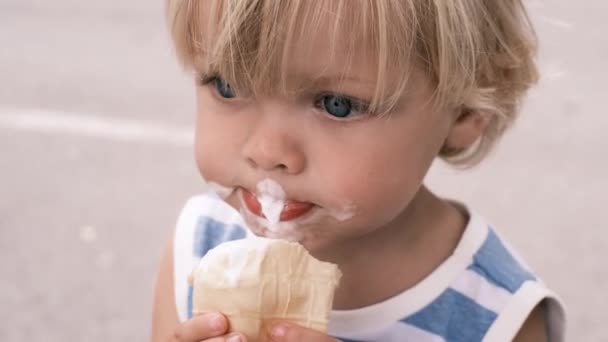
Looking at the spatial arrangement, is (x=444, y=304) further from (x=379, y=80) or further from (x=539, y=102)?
(x=539, y=102)

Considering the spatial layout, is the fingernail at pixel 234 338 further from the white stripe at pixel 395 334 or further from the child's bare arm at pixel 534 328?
the child's bare arm at pixel 534 328

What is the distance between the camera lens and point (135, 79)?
254 centimetres

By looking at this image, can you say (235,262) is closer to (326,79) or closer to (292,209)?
(292,209)

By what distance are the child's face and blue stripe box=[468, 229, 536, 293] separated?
19 cm

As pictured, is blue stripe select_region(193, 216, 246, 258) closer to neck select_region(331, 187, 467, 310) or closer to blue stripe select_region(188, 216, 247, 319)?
blue stripe select_region(188, 216, 247, 319)

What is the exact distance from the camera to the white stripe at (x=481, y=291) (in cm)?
113

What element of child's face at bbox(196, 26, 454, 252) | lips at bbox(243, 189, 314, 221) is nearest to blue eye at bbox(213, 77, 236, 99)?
child's face at bbox(196, 26, 454, 252)

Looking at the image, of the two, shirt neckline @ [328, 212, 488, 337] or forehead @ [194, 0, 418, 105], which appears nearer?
forehead @ [194, 0, 418, 105]

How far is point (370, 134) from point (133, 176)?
4.00ft

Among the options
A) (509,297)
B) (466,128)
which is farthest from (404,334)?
(466,128)

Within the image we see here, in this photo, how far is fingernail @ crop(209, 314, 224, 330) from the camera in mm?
915

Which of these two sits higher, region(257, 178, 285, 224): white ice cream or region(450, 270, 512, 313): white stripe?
region(257, 178, 285, 224): white ice cream

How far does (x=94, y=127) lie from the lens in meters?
2.28

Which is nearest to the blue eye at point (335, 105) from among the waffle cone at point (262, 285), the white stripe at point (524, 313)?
the waffle cone at point (262, 285)
